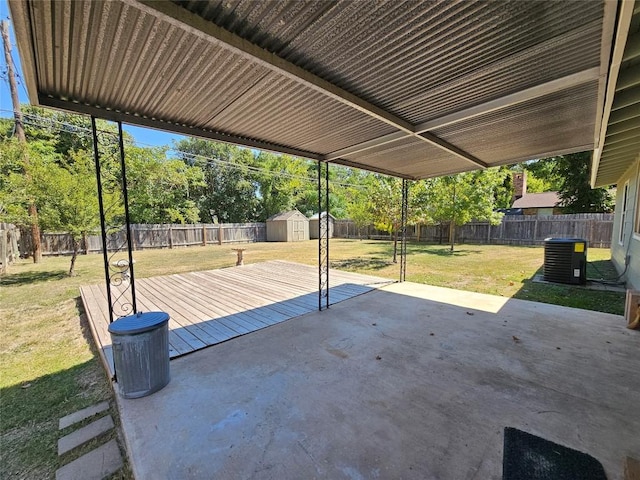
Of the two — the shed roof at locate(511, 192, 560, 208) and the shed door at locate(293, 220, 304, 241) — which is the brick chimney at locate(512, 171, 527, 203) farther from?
the shed door at locate(293, 220, 304, 241)

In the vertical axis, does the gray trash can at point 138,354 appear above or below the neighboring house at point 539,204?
below

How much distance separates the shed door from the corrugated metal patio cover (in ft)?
61.7

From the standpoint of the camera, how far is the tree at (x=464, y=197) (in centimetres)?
1279

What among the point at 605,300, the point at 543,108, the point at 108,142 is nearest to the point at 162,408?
the point at 543,108

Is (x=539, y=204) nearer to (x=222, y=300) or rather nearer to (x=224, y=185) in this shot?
(x=222, y=300)

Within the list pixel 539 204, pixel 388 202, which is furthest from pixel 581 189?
pixel 388 202

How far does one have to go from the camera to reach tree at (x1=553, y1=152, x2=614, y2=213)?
45.3ft

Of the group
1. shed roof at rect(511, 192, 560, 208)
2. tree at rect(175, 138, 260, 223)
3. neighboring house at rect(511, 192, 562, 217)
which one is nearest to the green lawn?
neighboring house at rect(511, 192, 562, 217)

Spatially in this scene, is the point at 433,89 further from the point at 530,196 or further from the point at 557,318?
the point at 530,196

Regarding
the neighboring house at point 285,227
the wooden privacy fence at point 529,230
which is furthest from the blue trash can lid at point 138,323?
the neighboring house at point 285,227

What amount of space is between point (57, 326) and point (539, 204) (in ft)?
83.9

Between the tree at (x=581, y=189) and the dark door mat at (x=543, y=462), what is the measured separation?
1709 centimetres

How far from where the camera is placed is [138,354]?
2.55m

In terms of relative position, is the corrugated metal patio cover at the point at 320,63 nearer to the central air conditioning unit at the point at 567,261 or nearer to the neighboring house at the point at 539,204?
the central air conditioning unit at the point at 567,261
